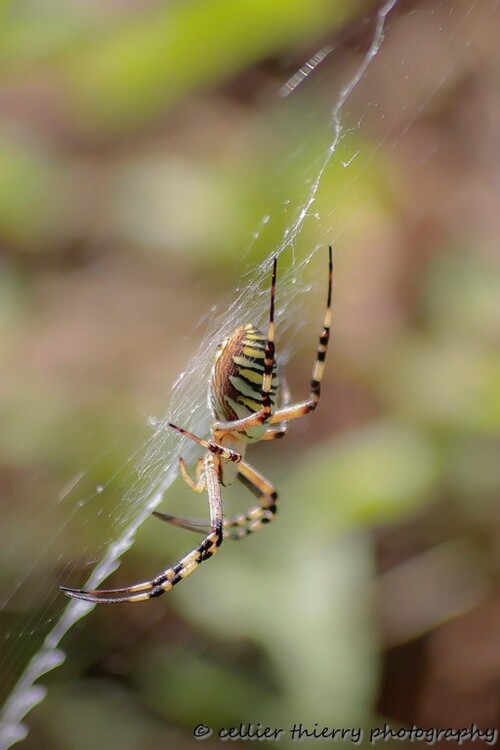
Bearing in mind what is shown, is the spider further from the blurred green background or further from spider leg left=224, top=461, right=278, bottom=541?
the blurred green background

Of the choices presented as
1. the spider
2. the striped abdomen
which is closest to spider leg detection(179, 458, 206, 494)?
the spider

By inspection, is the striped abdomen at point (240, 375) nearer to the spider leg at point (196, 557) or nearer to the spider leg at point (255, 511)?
the spider leg at point (196, 557)

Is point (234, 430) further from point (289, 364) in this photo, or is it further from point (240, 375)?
point (289, 364)


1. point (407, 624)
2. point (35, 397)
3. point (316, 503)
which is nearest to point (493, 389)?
point (316, 503)

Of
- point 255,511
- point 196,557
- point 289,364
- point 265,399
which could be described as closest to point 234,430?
point 265,399

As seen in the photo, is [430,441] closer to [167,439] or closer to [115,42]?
[167,439]

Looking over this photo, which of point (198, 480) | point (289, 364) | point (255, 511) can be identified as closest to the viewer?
point (198, 480)

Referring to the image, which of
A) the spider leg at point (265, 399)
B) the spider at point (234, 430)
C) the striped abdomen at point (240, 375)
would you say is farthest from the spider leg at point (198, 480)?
the striped abdomen at point (240, 375)
